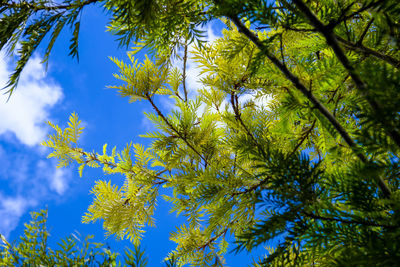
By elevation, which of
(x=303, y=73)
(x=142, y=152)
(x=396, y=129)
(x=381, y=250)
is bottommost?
(x=381, y=250)

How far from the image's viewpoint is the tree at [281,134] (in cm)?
41

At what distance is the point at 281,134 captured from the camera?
98 centimetres

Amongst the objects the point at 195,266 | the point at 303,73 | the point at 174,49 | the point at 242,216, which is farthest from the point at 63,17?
the point at 195,266

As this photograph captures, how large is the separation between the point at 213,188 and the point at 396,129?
502 millimetres

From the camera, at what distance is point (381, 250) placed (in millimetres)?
360

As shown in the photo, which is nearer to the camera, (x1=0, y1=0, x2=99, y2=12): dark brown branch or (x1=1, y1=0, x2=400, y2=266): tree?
(x1=1, y1=0, x2=400, y2=266): tree

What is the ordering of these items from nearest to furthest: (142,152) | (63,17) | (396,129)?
(396,129) → (63,17) → (142,152)

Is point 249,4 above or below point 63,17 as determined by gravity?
below

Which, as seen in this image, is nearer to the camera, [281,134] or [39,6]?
[39,6]

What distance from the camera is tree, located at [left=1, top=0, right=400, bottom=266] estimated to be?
41cm

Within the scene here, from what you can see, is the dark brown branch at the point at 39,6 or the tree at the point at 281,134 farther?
the dark brown branch at the point at 39,6

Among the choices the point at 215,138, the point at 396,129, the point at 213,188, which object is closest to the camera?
the point at 396,129

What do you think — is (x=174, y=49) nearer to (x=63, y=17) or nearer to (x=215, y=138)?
(x=63, y=17)

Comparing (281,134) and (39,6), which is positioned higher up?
(39,6)
